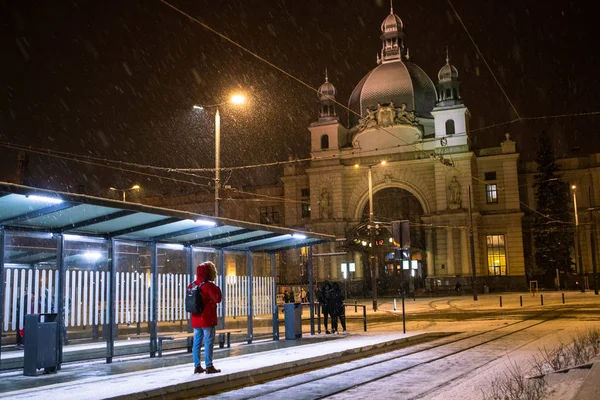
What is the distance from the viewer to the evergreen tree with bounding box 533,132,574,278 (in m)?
67.1

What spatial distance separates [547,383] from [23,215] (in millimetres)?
9388

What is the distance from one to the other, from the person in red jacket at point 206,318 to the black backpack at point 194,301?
0.07m

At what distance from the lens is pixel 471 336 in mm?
19766

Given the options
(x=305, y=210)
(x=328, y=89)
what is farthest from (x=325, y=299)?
(x=328, y=89)

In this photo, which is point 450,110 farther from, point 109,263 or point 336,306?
point 109,263

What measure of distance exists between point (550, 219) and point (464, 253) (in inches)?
452

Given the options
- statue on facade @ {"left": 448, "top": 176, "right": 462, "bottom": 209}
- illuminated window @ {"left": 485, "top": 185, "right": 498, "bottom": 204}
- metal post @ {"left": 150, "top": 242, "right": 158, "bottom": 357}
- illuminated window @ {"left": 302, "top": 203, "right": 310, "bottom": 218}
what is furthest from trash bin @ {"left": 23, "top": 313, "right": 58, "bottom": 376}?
illuminated window @ {"left": 302, "top": 203, "right": 310, "bottom": 218}

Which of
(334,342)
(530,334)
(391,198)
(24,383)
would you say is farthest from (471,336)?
(391,198)

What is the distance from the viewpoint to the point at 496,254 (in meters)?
66.2

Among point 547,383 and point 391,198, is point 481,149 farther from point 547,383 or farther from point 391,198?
point 547,383

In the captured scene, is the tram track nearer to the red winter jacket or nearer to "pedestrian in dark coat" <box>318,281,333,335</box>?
the red winter jacket

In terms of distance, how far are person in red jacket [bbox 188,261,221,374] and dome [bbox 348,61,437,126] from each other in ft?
198

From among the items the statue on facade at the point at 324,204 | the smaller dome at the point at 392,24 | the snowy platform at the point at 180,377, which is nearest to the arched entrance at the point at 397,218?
the statue on facade at the point at 324,204

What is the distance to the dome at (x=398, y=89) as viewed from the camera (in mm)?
71500
